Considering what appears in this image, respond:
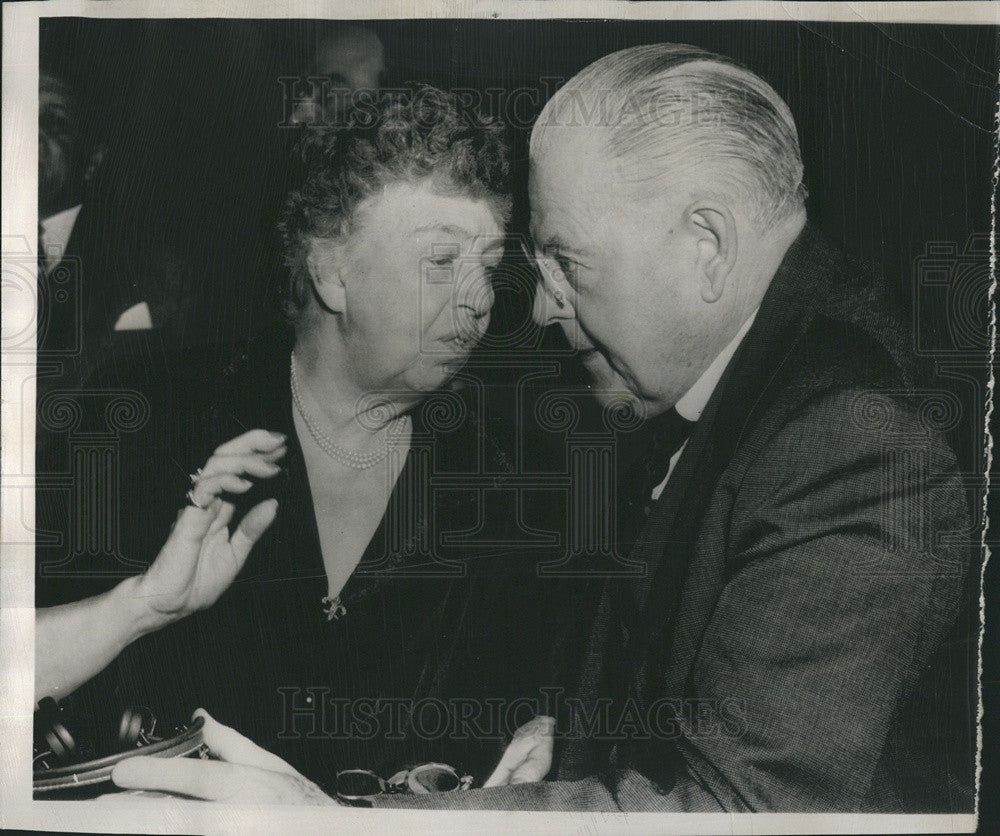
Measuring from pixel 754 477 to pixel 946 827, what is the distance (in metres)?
0.72

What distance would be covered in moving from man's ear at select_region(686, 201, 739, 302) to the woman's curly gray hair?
322mm

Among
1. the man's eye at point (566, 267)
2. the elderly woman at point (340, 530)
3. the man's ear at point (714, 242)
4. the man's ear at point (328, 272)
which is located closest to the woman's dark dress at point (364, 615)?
the elderly woman at point (340, 530)

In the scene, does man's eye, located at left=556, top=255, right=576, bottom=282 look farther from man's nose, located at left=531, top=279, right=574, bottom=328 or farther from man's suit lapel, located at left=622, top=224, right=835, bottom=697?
A: man's suit lapel, located at left=622, top=224, right=835, bottom=697

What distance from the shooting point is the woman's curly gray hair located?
5.10ft

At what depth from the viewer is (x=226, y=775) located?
162 centimetres

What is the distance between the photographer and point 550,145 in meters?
1.55

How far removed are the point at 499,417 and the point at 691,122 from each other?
1.93 feet

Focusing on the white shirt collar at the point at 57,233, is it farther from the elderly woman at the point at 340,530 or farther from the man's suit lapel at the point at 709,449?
the man's suit lapel at the point at 709,449

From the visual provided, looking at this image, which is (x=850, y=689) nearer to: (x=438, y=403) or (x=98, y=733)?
(x=438, y=403)

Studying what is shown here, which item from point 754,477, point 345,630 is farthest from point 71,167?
point 754,477

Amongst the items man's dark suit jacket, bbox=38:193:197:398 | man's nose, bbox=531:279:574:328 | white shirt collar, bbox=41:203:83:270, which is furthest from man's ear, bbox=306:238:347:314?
white shirt collar, bbox=41:203:83:270

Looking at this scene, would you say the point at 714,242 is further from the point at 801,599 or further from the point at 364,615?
the point at 364,615

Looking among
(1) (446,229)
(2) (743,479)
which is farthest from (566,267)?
(2) (743,479)

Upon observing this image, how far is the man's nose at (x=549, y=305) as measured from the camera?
1.57 metres
